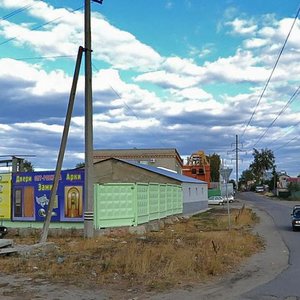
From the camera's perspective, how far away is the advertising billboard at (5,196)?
2377cm

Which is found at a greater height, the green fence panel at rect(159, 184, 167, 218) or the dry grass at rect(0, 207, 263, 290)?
the green fence panel at rect(159, 184, 167, 218)

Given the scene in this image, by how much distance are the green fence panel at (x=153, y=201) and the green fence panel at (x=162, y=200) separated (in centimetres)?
115

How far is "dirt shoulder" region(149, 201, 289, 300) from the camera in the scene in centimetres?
937

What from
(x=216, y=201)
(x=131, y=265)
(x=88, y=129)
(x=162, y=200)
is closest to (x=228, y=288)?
(x=131, y=265)

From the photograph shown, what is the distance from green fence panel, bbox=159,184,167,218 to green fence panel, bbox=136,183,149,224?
417 cm

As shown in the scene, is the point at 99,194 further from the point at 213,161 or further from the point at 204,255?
the point at 213,161

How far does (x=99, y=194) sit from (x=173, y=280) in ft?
37.1

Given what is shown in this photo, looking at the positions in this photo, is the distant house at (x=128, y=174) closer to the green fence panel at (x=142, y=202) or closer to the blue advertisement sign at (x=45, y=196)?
the green fence panel at (x=142, y=202)

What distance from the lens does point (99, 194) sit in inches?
852

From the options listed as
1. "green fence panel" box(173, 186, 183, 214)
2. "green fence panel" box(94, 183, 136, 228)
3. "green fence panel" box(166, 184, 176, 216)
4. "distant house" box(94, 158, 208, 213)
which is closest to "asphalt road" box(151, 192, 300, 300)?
"green fence panel" box(94, 183, 136, 228)

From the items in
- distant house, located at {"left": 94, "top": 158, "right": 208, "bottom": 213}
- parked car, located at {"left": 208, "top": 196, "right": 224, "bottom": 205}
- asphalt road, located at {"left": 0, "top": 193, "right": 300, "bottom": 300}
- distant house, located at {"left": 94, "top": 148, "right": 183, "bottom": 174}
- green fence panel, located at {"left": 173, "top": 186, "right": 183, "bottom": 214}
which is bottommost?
parked car, located at {"left": 208, "top": 196, "right": 224, "bottom": 205}

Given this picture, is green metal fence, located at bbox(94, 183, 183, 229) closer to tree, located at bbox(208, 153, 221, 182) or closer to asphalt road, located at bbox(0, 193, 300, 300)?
asphalt road, located at bbox(0, 193, 300, 300)

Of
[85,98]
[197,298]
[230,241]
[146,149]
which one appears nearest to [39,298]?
[197,298]

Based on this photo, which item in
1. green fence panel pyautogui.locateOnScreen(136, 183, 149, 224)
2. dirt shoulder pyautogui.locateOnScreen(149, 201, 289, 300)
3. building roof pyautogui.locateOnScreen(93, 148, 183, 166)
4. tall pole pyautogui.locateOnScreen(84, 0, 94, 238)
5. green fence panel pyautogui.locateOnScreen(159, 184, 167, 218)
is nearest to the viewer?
dirt shoulder pyautogui.locateOnScreen(149, 201, 289, 300)
